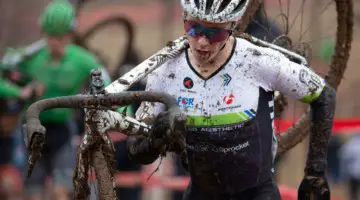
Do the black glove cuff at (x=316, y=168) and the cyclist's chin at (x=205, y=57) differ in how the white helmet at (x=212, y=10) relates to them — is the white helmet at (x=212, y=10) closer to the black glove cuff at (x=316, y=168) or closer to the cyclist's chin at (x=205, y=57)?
Answer: the cyclist's chin at (x=205, y=57)

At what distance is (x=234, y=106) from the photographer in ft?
21.4

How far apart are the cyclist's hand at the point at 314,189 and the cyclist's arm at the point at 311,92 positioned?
0.14ft

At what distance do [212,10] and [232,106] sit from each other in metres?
0.58

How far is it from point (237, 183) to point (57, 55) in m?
5.26

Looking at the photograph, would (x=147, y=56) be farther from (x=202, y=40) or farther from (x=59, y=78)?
(x=202, y=40)

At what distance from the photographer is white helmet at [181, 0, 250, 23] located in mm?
6316

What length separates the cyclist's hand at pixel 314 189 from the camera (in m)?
6.57

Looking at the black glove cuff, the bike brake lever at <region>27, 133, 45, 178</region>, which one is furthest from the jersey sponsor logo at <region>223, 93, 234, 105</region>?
the bike brake lever at <region>27, 133, 45, 178</region>

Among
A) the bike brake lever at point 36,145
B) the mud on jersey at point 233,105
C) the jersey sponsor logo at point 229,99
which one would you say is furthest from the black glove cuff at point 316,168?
the bike brake lever at point 36,145

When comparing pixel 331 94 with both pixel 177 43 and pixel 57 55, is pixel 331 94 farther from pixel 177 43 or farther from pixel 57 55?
pixel 57 55

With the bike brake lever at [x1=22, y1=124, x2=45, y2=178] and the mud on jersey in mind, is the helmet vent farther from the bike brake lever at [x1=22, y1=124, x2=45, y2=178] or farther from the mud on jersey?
the bike brake lever at [x1=22, y1=124, x2=45, y2=178]

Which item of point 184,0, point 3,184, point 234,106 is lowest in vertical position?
point 3,184

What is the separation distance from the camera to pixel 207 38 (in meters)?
6.34

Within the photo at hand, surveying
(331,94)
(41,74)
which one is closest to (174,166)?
(41,74)
